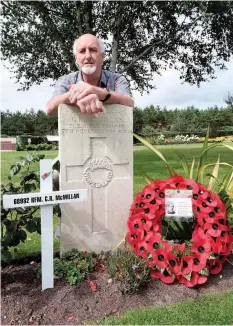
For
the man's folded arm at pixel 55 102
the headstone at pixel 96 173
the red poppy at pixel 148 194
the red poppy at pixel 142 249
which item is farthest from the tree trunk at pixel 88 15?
the red poppy at pixel 142 249

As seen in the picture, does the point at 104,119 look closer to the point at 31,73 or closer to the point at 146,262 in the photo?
the point at 146,262

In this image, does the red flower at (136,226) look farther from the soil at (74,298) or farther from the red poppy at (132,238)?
the soil at (74,298)

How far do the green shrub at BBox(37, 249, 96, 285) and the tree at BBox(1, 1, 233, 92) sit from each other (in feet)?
42.5

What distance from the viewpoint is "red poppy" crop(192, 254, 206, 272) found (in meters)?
2.55

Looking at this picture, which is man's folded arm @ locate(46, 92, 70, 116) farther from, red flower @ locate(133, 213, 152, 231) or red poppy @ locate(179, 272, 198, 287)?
red poppy @ locate(179, 272, 198, 287)

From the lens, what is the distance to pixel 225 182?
3.16 metres

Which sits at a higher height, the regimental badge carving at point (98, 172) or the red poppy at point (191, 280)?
the regimental badge carving at point (98, 172)

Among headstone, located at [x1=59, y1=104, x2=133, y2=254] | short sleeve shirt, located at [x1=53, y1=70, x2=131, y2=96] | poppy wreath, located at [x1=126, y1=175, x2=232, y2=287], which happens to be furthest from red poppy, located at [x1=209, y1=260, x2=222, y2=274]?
short sleeve shirt, located at [x1=53, y1=70, x2=131, y2=96]

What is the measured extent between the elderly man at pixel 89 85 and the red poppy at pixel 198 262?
136cm

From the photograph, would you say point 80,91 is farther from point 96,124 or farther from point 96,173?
point 96,173

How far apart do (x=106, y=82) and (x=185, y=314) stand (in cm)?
208

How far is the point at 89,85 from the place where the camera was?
8.79 feet

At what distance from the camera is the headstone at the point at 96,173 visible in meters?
2.81

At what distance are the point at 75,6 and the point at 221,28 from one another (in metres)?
6.82
